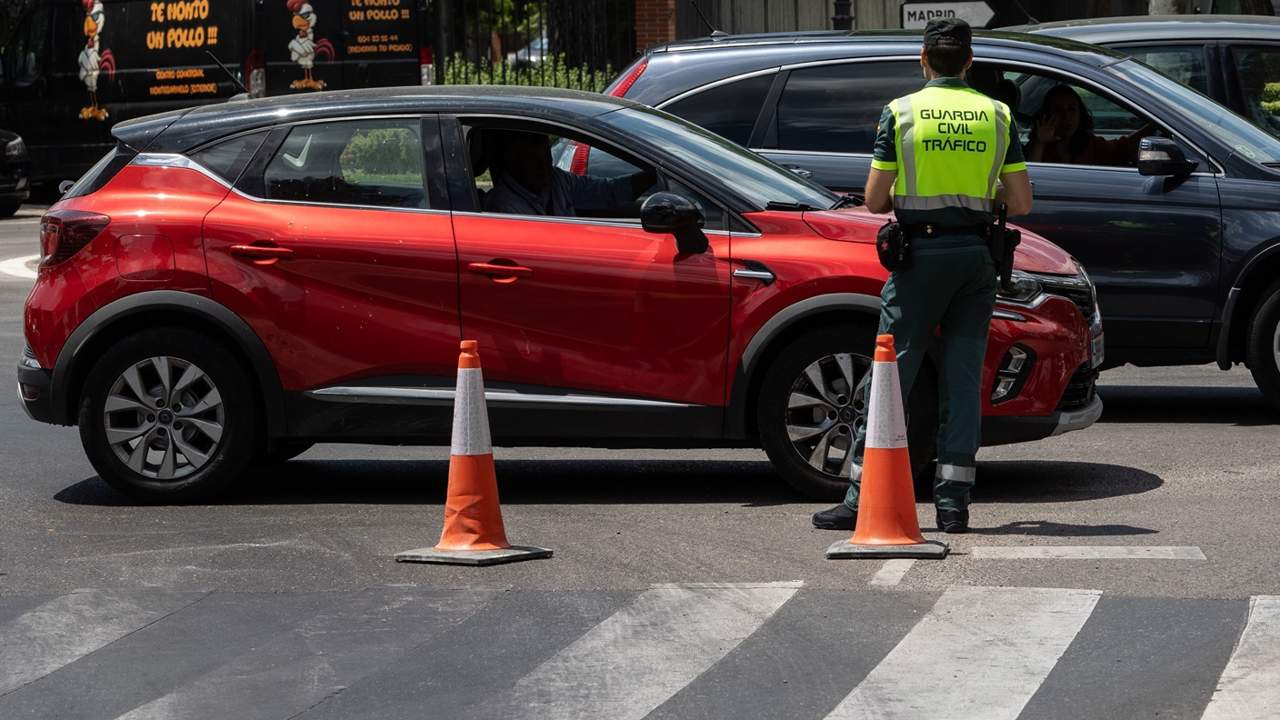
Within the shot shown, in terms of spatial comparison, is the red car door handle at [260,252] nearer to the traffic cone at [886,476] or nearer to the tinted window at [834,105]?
the traffic cone at [886,476]

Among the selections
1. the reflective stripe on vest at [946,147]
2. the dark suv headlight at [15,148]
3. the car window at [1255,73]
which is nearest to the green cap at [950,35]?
the reflective stripe on vest at [946,147]

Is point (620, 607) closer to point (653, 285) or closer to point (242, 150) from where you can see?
point (653, 285)

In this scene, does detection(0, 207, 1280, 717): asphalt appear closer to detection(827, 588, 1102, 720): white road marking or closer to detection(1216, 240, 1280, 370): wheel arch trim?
detection(827, 588, 1102, 720): white road marking

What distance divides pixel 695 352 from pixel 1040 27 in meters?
5.29

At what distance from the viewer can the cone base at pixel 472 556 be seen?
713 cm

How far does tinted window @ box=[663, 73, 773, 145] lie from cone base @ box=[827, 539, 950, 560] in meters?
3.79

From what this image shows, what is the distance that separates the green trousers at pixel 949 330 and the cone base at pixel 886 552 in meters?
0.42

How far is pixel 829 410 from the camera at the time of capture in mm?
→ 8109

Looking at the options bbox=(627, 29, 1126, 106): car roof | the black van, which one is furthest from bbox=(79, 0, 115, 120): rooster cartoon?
bbox=(627, 29, 1126, 106): car roof

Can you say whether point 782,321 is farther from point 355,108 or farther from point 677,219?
point 355,108

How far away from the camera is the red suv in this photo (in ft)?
26.6

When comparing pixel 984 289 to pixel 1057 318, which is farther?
pixel 1057 318

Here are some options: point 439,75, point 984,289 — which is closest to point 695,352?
point 984,289

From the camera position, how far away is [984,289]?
7.43m
